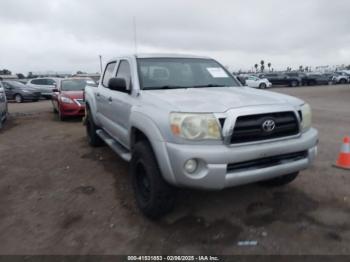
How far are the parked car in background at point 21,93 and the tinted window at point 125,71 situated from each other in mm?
16850

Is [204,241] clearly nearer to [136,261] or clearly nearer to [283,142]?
[136,261]

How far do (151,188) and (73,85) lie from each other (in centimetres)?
915

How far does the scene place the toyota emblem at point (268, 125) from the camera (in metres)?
2.77

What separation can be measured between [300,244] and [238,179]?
866mm

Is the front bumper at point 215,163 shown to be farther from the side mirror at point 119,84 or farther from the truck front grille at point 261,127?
the side mirror at point 119,84

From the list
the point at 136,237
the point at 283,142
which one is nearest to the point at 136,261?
the point at 136,237

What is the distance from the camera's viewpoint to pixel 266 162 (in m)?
2.88

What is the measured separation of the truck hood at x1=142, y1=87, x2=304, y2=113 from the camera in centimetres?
274

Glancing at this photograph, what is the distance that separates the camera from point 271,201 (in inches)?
142

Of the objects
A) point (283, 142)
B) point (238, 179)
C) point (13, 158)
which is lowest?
point (13, 158)

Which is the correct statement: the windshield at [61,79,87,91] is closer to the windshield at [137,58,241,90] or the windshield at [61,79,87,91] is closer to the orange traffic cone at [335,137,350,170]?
the windshield at [137,58,241,90]

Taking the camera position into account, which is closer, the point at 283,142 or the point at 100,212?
the point at 283,142

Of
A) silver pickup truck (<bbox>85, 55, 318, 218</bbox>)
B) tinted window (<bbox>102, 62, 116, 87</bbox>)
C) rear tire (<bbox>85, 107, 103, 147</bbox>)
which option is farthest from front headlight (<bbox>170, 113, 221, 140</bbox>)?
rear tire (<bbox>85, 107, 103, 147</bbox>)

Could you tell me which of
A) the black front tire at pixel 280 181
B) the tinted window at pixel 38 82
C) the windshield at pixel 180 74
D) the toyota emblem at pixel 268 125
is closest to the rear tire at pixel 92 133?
the windshield at pixel 180 74
